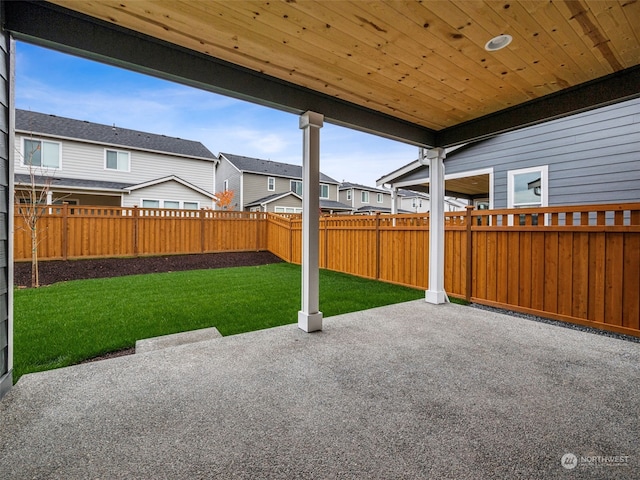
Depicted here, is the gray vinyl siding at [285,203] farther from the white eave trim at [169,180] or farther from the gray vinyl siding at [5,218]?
the gray vinyl siding at [5,218]

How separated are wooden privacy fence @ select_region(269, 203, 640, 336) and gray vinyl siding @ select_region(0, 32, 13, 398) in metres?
4.80

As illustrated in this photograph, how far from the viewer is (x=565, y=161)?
535cm

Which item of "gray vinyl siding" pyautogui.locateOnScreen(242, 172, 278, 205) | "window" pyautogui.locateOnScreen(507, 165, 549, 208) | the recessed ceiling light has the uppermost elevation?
"gray vinyl siding" pyautogui.locateOnScreen(242, 172, 278, 205)

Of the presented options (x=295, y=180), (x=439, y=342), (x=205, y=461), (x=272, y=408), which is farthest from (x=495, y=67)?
(x=295, y=180)

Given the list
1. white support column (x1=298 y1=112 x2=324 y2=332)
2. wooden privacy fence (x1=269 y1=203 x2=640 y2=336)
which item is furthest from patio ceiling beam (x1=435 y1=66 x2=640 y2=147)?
white support column (x1=298 y1=112 x2=324 y2=332)

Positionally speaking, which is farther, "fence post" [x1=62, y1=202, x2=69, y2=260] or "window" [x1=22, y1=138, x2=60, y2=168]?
"window" [x1=22, y1=138, x2=60, y2=168]

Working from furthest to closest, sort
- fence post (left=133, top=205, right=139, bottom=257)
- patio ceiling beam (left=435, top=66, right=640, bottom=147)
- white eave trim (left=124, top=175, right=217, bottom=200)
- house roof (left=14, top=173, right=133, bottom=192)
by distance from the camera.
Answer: white eave trim (left=124, top=175, right=217, bottom=200), house roof (left=14, top=173, right=133, bottom=192), fence post (left=133, top=205, right=139, bottom=257), patio ceiling beam (left=435, top=66, right=640, bottom=147)

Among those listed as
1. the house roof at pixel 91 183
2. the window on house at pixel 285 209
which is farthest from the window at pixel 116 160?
the window on house at pixel 285 209

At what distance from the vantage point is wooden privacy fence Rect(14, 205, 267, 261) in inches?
285

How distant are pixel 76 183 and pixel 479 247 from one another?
12385 mm

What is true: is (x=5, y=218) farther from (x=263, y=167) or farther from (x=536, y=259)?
(x=263, y=167)

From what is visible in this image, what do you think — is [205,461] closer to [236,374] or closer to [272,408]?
[272,408]

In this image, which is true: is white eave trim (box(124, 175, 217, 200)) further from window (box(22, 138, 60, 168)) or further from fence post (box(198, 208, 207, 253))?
fence post (box(198, 208, 207, 253))

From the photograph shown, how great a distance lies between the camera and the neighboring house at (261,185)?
16.1 m
